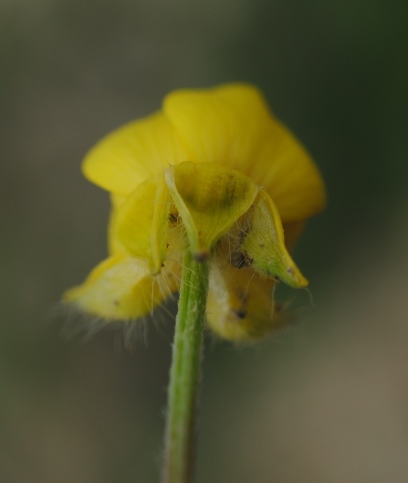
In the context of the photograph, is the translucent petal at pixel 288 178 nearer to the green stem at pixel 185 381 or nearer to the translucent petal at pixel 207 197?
the translucent petal at pixel 207 197

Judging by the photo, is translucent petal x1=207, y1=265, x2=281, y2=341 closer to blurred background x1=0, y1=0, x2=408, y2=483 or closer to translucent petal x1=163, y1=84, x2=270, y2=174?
translucent petal x1=163, y1=84, x2=270, y2=174

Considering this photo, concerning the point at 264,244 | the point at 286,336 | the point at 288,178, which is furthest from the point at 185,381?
the point at 286,336

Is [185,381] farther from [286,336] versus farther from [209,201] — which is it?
[286,336]

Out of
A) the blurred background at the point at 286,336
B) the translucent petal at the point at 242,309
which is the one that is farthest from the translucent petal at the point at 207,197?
the blurred background at the point at 286,336

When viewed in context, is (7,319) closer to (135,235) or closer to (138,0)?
(138,0)

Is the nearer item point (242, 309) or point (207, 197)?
point (207, 197)

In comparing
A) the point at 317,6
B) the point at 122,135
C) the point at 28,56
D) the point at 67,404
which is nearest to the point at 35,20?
the point at 28,56
